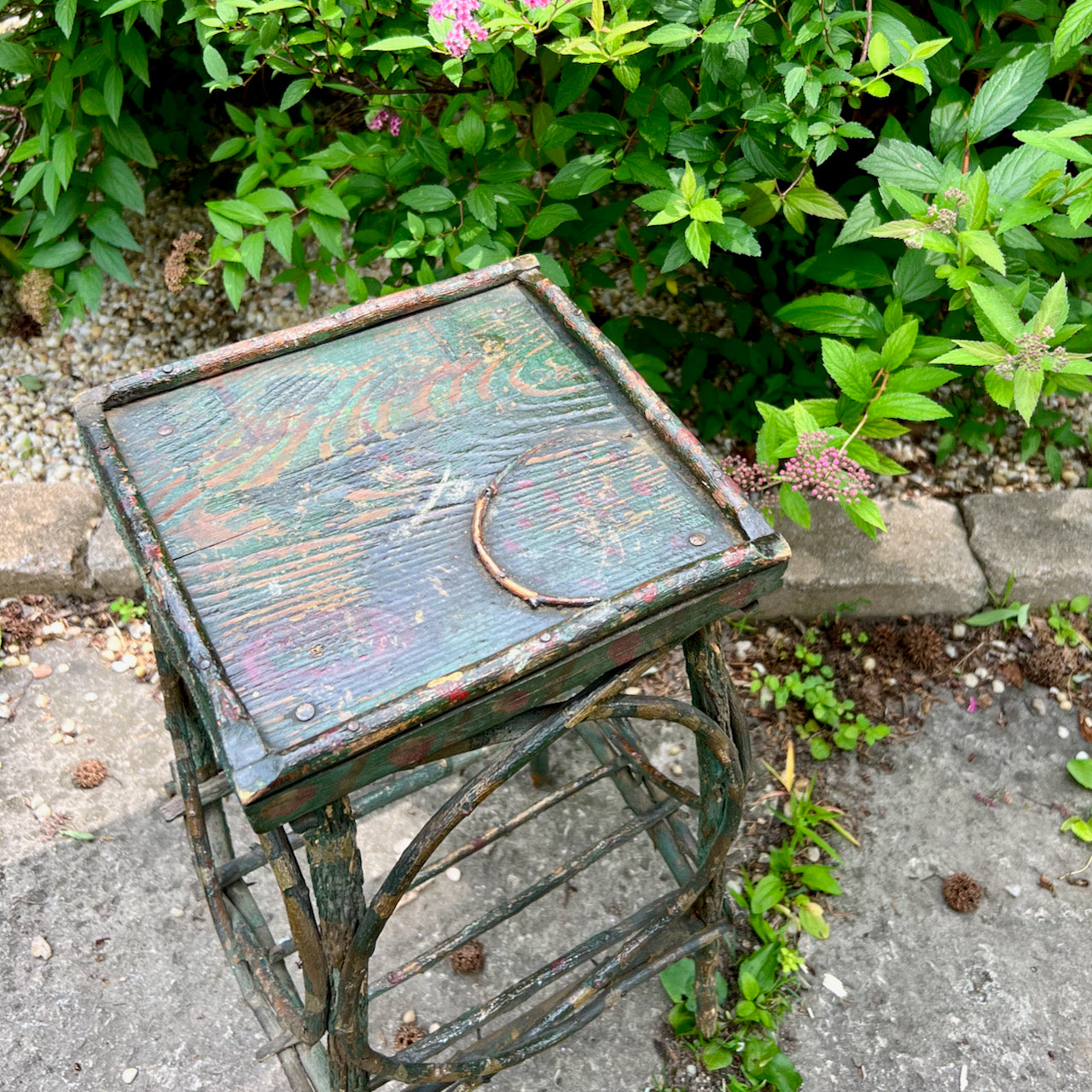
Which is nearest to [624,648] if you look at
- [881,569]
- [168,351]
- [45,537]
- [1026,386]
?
[1026,386]

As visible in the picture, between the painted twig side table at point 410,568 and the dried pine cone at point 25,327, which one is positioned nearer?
the painted twig side table at point 410,568

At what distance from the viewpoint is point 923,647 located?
253cm

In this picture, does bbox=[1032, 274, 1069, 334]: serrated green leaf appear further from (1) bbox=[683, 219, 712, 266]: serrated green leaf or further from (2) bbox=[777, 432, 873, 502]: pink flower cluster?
(1) bbox=[683, 219, 712, 266]: serrated green leaf

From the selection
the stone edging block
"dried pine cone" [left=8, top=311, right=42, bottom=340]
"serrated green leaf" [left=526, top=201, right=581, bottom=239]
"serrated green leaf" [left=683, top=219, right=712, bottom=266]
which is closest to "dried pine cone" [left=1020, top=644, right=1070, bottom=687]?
"serrated green leaf" [left=683, top=219, right=712, bottom=266]

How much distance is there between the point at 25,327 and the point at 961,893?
307 centimetres

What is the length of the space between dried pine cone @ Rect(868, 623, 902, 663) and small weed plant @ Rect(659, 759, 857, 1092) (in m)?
0.46

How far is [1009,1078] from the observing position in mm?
1932

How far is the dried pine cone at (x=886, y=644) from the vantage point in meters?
2.53

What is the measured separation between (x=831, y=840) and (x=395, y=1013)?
1042 mm

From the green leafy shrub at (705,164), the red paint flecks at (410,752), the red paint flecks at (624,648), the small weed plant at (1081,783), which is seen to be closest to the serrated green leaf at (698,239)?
the green leafy shrub at (705,164)

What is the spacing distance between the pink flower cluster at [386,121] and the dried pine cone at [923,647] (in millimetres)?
1753

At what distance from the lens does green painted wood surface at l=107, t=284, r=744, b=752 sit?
1134mm

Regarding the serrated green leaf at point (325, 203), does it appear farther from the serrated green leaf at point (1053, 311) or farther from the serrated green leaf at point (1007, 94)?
the serrated green leaf at point (1053, 311)

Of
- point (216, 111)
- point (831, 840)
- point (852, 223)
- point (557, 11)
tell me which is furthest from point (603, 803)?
point (216, 111)
